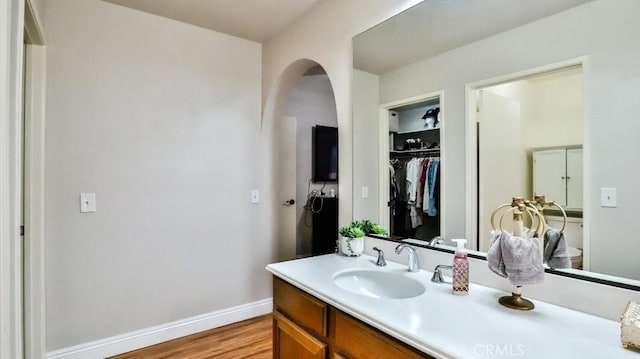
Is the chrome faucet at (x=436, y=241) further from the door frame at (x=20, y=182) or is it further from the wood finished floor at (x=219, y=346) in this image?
the door frame at (x=20, y=182)

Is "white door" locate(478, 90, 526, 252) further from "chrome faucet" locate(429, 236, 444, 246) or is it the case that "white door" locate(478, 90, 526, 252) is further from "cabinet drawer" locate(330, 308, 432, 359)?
"cabinet drawer" locate(330, 308, 432, 359)

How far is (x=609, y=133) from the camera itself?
3.20 feet

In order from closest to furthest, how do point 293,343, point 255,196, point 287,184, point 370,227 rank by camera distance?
point 293,343 → point 370,227 → point 255,196 → point 287,184

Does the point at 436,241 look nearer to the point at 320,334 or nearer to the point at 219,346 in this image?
→ the point at 320,334

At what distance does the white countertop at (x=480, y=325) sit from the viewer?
790mm

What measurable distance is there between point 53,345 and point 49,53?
6.07 feet

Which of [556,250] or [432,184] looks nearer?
[556,250]

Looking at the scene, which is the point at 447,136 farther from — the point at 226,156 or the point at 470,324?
the point at 226,156

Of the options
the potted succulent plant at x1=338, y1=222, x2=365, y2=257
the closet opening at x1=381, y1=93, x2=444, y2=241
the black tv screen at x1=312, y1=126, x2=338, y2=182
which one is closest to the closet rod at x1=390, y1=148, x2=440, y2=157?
the closet opening at x1=381, y1=93, x2=444, y2=241

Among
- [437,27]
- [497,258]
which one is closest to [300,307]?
[497,258]

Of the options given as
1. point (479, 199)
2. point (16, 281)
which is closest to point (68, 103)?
point (16, 281)

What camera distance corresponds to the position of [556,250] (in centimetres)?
106

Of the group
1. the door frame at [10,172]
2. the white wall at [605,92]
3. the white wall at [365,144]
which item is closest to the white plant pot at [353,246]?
the white wall at [365,144]

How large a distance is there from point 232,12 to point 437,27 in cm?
148
